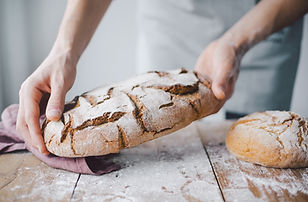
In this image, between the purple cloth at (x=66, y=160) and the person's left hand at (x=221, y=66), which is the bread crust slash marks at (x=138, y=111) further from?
the person's left hand at (x=221, y=66)

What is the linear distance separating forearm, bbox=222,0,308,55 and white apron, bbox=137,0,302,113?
22cm

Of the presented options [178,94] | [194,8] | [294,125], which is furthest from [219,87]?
[194,8]

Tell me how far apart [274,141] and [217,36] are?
3.32 feet

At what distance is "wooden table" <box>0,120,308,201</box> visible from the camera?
103 cm

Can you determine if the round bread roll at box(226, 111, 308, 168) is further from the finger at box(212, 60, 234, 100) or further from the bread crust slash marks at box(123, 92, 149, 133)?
the bread crust slash marks at box(123, 92, 149, 133)

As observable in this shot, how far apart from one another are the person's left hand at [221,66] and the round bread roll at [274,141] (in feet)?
0.61

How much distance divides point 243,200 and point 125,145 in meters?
0.45

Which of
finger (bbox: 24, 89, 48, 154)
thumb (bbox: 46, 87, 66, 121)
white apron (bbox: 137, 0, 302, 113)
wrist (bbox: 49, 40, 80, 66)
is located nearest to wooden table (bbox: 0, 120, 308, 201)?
finger (bbox: 24, 89, 48, 154)

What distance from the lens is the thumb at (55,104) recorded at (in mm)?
1163

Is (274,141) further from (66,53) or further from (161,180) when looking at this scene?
(66,53)

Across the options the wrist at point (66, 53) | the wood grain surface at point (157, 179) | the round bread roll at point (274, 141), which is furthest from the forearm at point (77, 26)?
the round bread roll at point (274, 141)

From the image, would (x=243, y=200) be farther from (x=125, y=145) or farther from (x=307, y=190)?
(x=125, y=145)

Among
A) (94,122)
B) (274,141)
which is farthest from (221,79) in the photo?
(94,122)

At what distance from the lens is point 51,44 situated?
2.99m
